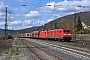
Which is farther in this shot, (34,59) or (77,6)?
(77,6)

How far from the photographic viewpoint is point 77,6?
1428 inches

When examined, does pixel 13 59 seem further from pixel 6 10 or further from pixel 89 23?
pixel 89 23

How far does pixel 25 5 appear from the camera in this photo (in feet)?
126

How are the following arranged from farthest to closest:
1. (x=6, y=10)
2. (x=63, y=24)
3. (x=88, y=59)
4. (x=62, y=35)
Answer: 1. (x=63, y=24)
2. (x=6, y=10)
3. (x=62, y=35)
4. (x=88, y=59)

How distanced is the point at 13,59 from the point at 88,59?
5712mm

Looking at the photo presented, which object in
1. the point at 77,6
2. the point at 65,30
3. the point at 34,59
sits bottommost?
the point at 34,59

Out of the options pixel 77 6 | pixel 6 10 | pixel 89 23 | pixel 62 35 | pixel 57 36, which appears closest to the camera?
pixel 77 6

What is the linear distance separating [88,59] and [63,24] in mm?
96248

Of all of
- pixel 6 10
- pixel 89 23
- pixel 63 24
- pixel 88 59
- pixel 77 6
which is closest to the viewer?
pixel 88 59

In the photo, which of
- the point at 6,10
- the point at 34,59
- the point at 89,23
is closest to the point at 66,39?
the point at 6,10

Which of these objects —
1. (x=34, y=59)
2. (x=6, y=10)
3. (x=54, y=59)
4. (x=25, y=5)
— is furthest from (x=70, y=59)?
(x=6, y=10)

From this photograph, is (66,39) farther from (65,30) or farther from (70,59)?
(70,59)

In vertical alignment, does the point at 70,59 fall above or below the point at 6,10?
below

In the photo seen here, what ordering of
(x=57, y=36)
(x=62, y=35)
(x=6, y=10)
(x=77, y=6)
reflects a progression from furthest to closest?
(x=6, y=10)
(x=57, y=36)
(x=62, y=35)
(x=77, y=6)
